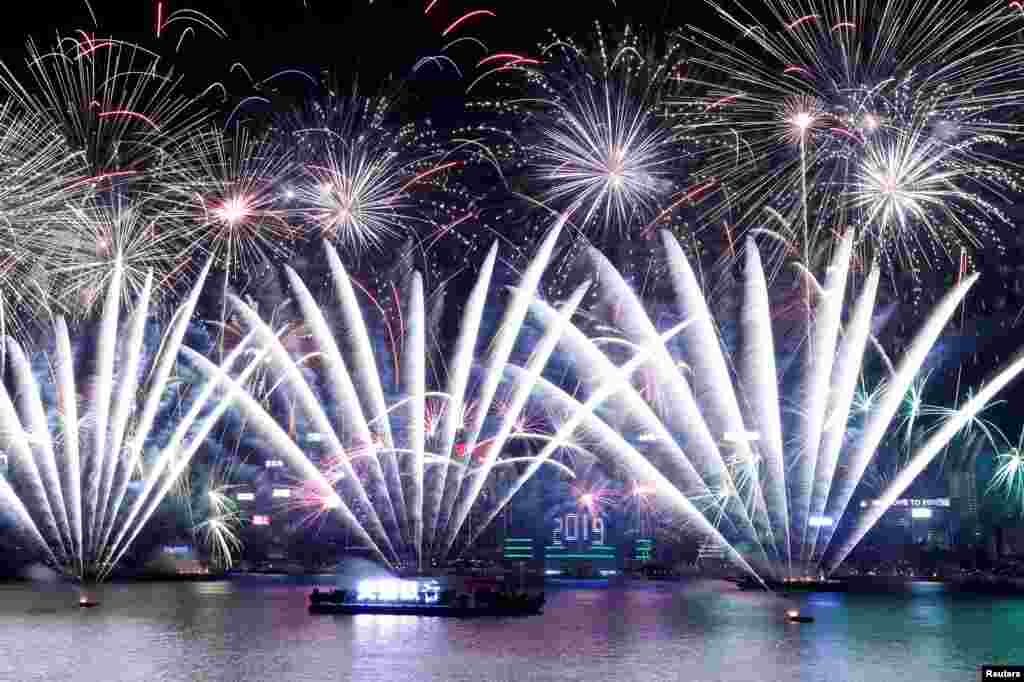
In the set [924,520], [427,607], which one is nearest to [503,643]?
[427,607]

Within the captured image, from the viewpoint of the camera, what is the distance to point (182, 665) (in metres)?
52.9

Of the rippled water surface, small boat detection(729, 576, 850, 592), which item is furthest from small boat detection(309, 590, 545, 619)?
small boat detection(729, 576, 850, 592)

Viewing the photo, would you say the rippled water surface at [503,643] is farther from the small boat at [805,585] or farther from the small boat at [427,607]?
the small boat at [805,585]

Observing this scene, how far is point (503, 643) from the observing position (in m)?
63.3

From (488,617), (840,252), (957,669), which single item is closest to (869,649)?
(957,669)

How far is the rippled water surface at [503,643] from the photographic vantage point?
51.3 metres

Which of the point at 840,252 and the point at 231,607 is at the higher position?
the point at 840,252

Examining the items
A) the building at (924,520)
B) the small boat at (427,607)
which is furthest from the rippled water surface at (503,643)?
the building at (924,520)

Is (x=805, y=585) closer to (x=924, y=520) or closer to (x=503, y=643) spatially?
(x=503, y=643)

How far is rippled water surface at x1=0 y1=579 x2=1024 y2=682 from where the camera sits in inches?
2019

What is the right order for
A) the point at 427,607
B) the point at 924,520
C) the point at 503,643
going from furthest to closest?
the point at 924,520 → the point at 427,607 → the point at 503,643

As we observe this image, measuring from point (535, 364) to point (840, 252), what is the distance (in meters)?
15.3

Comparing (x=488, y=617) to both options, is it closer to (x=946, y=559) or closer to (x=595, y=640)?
(x=595, y=640)

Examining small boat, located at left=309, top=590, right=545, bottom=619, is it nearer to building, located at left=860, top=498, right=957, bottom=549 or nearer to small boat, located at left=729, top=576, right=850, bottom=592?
small boat, located at left=729, top=576, right=850, bottom=592
